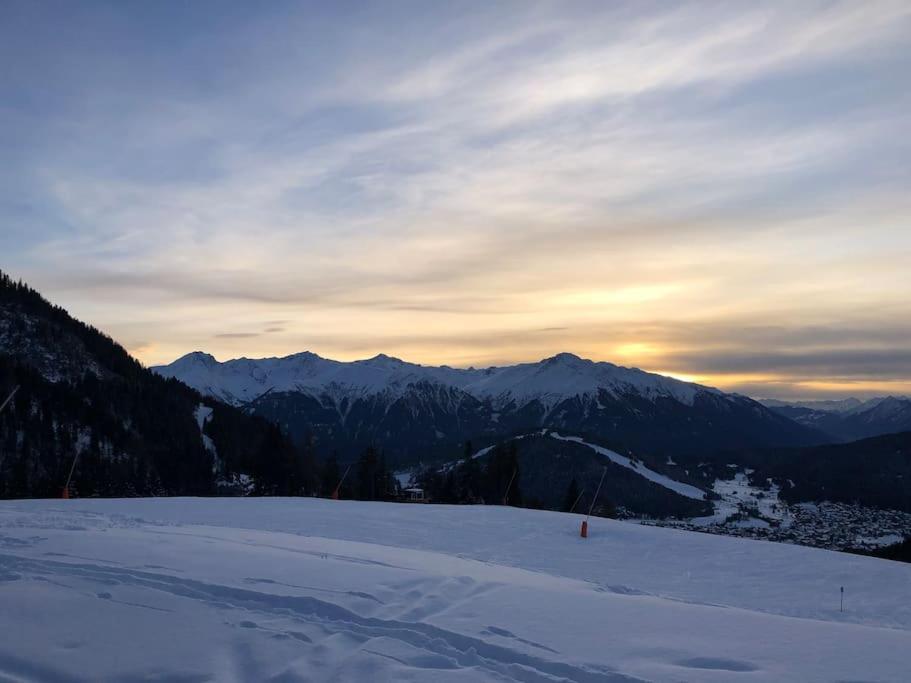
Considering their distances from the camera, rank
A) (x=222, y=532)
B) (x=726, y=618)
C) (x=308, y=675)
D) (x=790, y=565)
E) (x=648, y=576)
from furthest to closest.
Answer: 1. (x=790, y=565)
2. (x=648, y=576)
3. (x=222, y=532)
4. (x=726, y=618)
5. (x=308, y=675)

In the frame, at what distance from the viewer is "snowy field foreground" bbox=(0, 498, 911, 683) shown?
7766 mm

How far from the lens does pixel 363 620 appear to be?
31.1ft

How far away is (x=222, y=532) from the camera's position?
17.4 metres

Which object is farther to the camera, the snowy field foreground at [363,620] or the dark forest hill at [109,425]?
the dark forest hill at [109,425]

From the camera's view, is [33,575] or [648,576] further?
[648,576]

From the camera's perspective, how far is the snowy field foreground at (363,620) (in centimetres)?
777

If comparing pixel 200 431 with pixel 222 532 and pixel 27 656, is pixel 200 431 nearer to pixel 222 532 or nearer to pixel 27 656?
pixel 222 532

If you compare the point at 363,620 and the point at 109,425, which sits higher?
the point at 363,620

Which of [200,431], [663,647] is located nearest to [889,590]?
[663,647]

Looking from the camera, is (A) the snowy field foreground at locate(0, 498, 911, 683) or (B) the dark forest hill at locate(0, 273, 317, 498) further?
(B) the dark forest hill at locate(0, 273, 317, 498)

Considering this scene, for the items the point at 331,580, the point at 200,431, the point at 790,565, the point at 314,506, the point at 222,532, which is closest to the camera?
the point at 331,580

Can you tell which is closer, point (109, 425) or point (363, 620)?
point (363, 620)

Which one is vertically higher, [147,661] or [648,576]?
[147,661]

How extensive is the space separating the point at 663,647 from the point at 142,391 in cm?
13034
